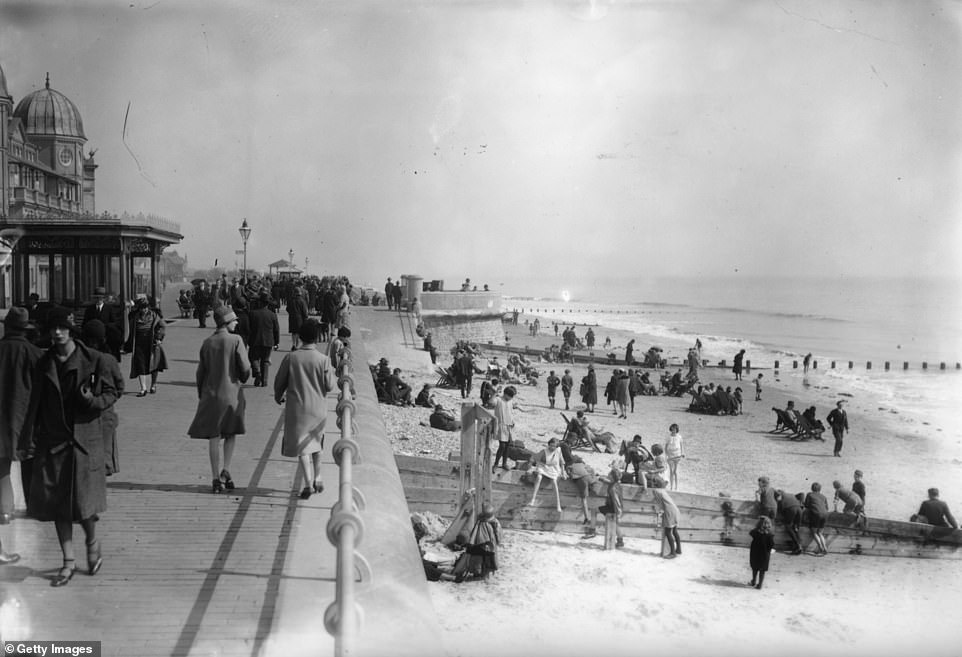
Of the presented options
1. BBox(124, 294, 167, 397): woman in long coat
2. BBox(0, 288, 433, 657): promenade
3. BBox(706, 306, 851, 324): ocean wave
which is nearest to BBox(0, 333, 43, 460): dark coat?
BBox(0, 288, 433, 657): promenade

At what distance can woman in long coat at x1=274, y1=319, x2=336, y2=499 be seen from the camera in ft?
18.7

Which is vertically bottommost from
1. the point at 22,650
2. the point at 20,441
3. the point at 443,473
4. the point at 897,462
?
the point at 897,462

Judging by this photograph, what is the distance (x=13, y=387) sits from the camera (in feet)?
15.5

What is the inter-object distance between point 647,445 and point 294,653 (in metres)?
17.0

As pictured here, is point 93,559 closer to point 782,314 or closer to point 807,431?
point 807,431

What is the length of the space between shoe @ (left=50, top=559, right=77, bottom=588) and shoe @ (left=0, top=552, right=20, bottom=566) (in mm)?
383

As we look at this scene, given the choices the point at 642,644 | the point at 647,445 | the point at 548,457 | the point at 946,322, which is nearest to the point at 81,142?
the point at 647,445

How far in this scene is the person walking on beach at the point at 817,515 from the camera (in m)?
12.1

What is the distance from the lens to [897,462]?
20891 millimetres

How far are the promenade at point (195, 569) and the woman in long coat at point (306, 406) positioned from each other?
10.2 inches

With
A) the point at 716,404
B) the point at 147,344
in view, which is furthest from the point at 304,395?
the point at 716,404

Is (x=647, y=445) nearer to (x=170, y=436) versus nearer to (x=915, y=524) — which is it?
(x=915, y=524)

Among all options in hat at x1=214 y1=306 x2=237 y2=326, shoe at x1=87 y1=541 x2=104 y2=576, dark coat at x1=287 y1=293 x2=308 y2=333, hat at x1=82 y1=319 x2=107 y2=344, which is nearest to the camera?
shoe at x1=87 y1=541 x2=104 y2=576

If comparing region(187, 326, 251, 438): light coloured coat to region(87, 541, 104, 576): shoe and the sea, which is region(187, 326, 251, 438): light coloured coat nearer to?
region(87, 541, 104, 576): shoe
